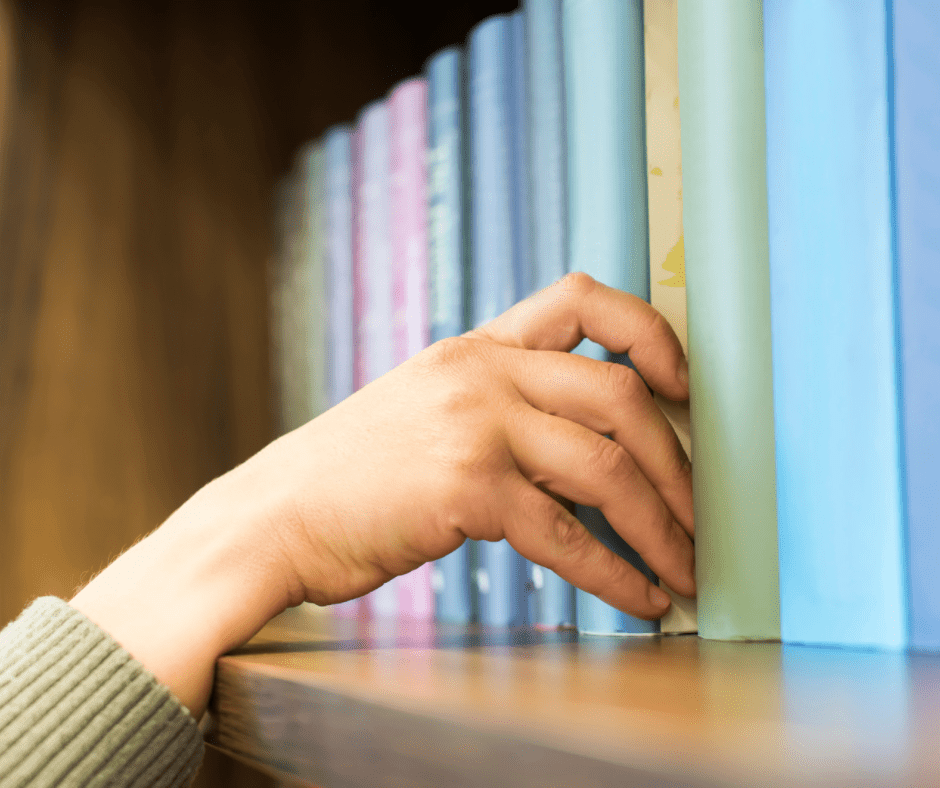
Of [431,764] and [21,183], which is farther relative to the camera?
[21,183]

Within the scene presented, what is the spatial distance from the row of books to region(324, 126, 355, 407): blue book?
0.30 metres

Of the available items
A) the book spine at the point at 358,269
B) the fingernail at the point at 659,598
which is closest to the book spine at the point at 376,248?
the book spine at the point at 358,269

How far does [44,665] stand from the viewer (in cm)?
39

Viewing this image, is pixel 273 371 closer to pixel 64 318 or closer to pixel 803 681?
pixel 64 318

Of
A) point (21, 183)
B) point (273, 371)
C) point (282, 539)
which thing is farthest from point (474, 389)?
point (21, 183)

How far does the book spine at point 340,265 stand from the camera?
0.86m

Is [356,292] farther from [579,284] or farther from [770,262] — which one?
[770,262]

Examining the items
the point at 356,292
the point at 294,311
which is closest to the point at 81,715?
the point at 356,292

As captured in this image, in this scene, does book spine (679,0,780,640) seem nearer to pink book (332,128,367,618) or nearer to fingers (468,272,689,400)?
fingers (468,272,689,400)

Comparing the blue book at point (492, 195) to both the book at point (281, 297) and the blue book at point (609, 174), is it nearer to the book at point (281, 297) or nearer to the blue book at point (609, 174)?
the blue book at point (609, 174)

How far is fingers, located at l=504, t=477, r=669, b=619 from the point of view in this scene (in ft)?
1.49

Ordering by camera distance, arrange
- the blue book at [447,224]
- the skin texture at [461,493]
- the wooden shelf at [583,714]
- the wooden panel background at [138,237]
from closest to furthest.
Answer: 1. the wooden shelf at [583,714]
2. the skin texture at [461,493]
3. the blue book at [447,224]
4. the wooden panel background at [138,237]

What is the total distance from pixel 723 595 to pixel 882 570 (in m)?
0.08

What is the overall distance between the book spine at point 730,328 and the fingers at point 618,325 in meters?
0.03
